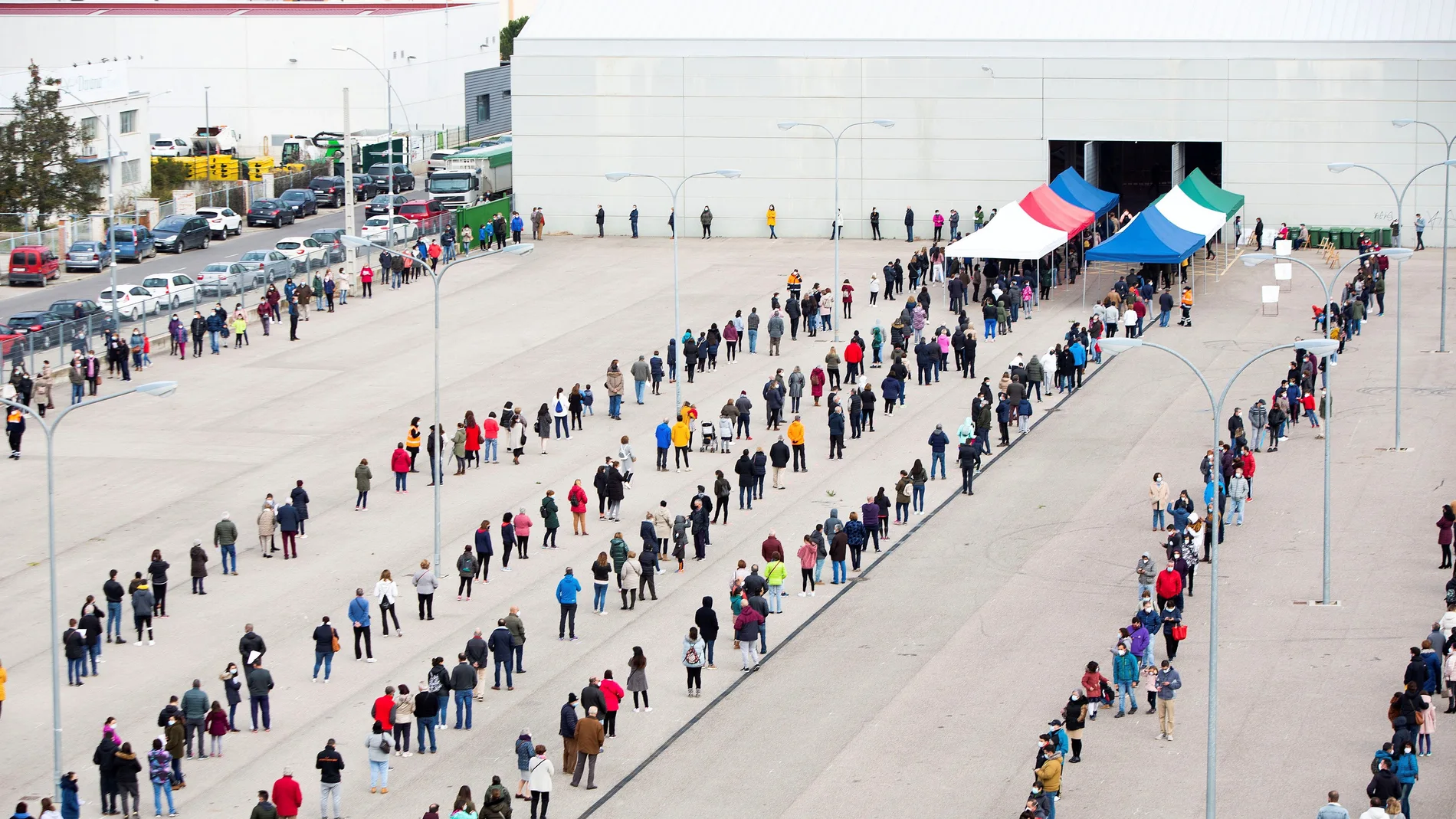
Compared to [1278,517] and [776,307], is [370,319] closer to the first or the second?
[776,307]

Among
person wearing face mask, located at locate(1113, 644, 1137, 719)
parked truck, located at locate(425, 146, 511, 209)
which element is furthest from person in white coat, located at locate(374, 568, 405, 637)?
parked truck, located at locate(425, 146, 511, 209)

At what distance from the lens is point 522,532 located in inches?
1431

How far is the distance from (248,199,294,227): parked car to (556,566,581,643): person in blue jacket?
48214mm

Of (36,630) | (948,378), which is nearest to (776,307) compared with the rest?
(948,378)

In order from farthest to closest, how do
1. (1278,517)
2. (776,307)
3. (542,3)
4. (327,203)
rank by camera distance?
(327,203) → (542,3) → (776,307) → (1278,517)

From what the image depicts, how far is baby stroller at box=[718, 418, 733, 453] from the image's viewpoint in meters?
43.0

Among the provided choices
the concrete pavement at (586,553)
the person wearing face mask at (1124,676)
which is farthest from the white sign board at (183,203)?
the person wearing face mask at (1124,676)

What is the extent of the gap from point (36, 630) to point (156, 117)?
68.8 m

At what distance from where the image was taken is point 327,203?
8312 cm

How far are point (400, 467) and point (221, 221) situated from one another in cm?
3717

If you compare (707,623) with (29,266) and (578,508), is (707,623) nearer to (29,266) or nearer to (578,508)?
(578,508)

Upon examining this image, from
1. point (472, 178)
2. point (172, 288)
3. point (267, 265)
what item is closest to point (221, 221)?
point (472, 178)

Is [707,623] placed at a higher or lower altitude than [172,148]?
lower

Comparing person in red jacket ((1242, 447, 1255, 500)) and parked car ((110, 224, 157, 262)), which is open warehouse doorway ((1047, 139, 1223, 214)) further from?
person in red jacket ((1242, 447, 1255, 500))
